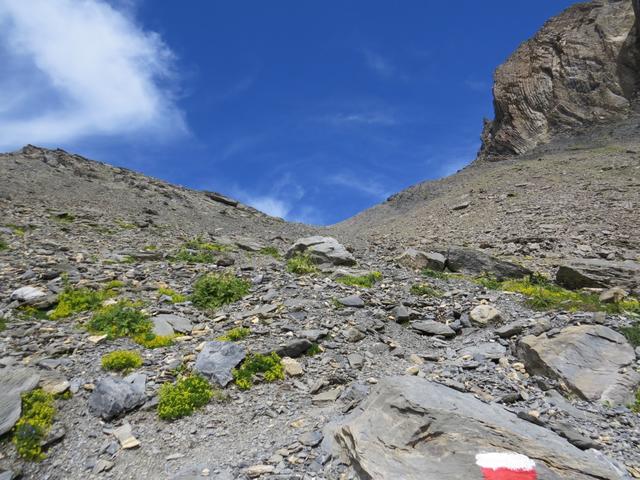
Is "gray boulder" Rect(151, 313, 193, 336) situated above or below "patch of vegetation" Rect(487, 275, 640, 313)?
above

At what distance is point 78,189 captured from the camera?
32.9 m

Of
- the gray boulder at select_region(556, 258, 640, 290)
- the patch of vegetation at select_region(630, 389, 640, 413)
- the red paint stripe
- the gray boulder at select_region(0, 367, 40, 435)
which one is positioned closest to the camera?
the red paint stripe

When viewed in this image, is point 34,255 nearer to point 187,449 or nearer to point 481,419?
point 187,449

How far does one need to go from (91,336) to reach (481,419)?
9450mm

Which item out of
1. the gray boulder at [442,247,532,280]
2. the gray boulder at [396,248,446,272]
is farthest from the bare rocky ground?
the gray boulder at [442,247,532,280]

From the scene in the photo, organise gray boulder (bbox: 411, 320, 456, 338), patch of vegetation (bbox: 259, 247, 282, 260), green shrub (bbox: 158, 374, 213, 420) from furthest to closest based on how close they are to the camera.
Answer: patch of vegetation (bbox: 259, 247, 282, 260) < gray boulder (bbox: 411, 320, 456, 338) < green shrub (bbox: 158, 374, 213, 420)

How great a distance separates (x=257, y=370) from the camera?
9.58 m

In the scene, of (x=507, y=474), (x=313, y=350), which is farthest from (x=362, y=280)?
(x=507, y=474)

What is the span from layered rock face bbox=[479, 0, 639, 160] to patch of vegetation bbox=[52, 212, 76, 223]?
56957mm

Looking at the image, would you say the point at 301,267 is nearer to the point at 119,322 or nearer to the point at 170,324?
the point at 170,324

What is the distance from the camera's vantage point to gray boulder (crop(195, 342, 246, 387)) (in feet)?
30.0

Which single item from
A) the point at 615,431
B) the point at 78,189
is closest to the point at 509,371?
the point at 615,431

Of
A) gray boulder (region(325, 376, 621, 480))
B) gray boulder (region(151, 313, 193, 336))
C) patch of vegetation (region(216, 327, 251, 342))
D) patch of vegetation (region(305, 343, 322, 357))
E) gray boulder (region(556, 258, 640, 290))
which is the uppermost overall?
gray boulder (region(151, 313, 193, 336))

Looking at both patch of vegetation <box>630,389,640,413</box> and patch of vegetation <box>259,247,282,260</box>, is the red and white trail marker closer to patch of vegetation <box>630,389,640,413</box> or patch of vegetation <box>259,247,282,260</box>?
patch of vegetation <box>630,389,640,413</box>
